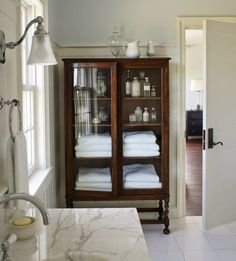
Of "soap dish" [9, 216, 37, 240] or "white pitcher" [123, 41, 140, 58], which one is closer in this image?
"soap dish" [9, 216, 37, 240]

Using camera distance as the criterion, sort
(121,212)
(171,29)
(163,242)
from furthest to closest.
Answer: (171,29) < (163,242) < (121,212)

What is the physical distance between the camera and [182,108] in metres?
4.00

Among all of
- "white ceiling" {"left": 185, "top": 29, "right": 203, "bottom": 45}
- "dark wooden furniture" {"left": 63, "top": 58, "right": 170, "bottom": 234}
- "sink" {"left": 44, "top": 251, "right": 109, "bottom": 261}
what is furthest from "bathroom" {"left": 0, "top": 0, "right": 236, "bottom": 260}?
"white ceiling" {"left": 185, "top": 29, "right": 203, "bottom": 45}

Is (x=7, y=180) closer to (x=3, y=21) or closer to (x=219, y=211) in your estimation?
(x=3, y=21)

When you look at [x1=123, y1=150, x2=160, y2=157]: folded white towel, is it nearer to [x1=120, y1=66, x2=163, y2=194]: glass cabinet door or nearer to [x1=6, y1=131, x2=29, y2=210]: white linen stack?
[x1=120, y1=66, x2=163, y2=194]: glass cabinet door

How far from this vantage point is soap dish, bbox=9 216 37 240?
135 centimetres

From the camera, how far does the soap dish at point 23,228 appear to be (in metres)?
1.35

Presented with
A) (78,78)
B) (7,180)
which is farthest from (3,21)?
(78,78)

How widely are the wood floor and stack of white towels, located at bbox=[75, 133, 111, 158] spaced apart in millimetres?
1319

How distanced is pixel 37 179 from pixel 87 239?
60.5 inches

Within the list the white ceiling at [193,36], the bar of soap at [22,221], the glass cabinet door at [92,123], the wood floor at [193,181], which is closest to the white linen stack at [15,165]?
the bar of soap at [22,221]

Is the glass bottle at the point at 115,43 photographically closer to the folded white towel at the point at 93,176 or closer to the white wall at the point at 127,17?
the white wall at the point at 127,17

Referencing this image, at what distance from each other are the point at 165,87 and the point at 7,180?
2.12 meters

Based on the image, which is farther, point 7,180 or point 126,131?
point 126,131
